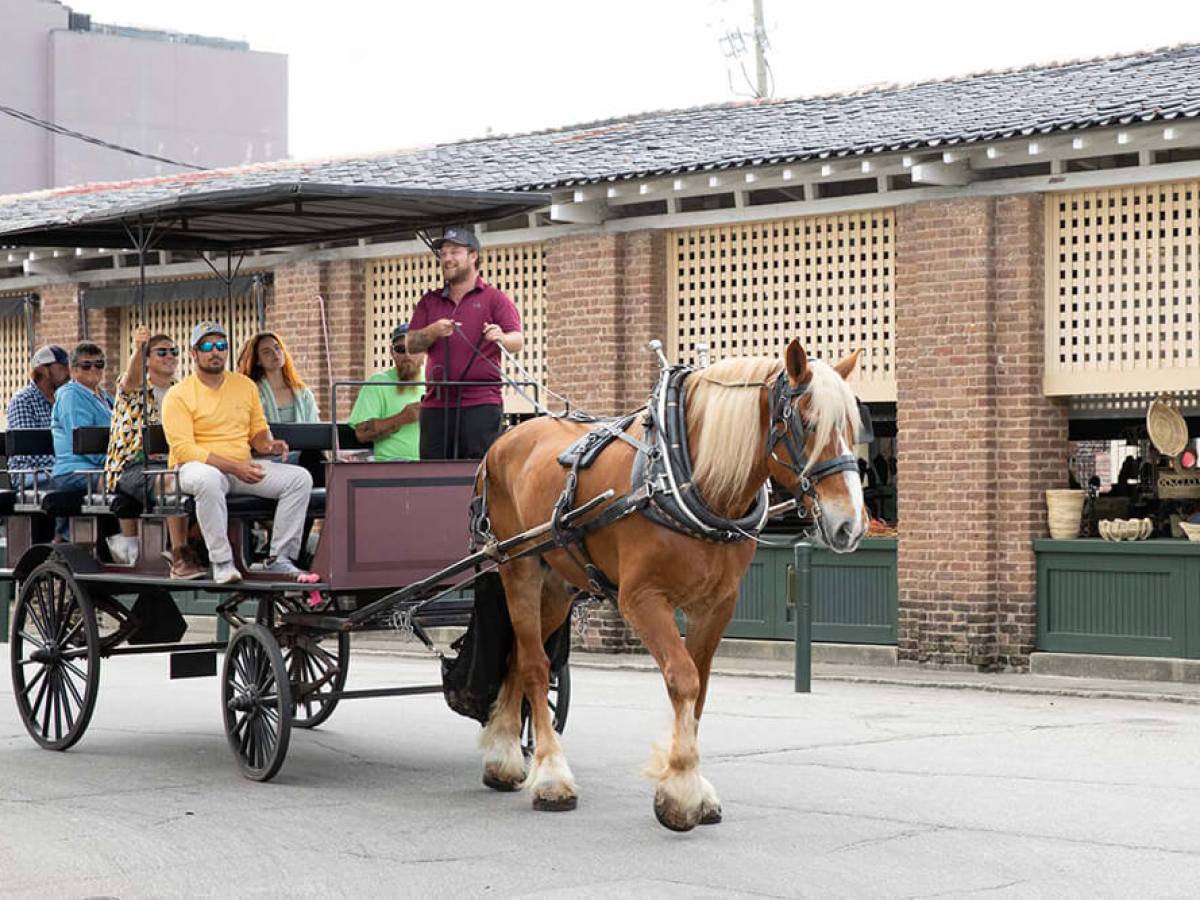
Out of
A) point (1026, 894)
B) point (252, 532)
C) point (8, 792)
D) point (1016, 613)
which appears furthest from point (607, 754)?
point (1016, 613)

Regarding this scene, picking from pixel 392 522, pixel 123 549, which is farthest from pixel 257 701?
pixel 123 549

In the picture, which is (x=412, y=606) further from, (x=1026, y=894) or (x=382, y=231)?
(x=1026, y=894)

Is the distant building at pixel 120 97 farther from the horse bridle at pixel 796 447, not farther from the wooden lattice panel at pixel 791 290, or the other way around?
the horse bridle at pixel 796 447

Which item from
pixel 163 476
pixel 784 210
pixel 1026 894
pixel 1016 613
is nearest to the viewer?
pixel 1026 894

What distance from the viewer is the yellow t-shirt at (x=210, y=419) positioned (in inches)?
398

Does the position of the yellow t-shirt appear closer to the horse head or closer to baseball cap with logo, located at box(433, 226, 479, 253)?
baseball cap with logo, located at box(433, 226, 479, 253)

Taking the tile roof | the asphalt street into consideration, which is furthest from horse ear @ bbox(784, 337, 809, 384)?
the tile roof

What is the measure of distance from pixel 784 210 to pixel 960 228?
1.80m

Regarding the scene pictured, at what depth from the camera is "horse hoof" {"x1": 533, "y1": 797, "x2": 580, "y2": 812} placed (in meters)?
8.60

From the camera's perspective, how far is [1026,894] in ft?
22.3

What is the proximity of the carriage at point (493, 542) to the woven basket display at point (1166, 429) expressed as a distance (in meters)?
6.70

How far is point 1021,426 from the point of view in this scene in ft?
51.2

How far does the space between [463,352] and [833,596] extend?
7490 mm

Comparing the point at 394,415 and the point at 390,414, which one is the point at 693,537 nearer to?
the point at 394,415
